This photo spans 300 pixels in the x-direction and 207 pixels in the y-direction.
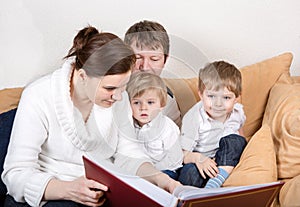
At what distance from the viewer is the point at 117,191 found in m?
1.53

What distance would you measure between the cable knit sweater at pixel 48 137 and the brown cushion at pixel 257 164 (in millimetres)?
322

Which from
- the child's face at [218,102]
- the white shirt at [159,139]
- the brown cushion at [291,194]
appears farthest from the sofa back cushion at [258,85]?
the white shirt at [159,139]

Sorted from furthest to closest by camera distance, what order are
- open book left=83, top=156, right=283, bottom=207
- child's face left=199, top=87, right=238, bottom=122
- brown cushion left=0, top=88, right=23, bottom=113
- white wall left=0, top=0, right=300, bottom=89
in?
white wall left=0, top=0, right=300, bottom=89 → brown cushion left=0, top=88, right=23, bottom=113 → child's face left=199, top=87, right=238, bottom=122 → open book left=83, top=156, right=283, bottom=207

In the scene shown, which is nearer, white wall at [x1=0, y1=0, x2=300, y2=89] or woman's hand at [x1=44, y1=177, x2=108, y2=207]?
woman's hand at [x1=44, y1=177, x2=108, y2=207]

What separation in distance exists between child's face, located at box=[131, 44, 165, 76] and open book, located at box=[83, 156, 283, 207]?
13.9 inches

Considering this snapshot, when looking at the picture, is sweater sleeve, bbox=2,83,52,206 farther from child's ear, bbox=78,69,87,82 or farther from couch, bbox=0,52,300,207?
couch, bbox=0,52,300,207

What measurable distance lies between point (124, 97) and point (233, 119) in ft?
1.87

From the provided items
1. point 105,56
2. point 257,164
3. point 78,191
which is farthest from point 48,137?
point 257,164

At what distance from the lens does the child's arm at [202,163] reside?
182cm

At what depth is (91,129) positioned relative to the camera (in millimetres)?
1766

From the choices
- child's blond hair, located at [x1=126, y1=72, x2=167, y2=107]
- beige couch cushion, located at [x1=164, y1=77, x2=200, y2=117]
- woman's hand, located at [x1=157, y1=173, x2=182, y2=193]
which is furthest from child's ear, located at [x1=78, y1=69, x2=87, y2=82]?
woman's hand, located at [x1=157, y1=173, x2=182, y2=193]

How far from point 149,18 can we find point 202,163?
0.84 m

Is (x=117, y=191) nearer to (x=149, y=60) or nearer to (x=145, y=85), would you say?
(x=145, y=85)

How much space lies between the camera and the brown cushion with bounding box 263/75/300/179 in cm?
→ 189
